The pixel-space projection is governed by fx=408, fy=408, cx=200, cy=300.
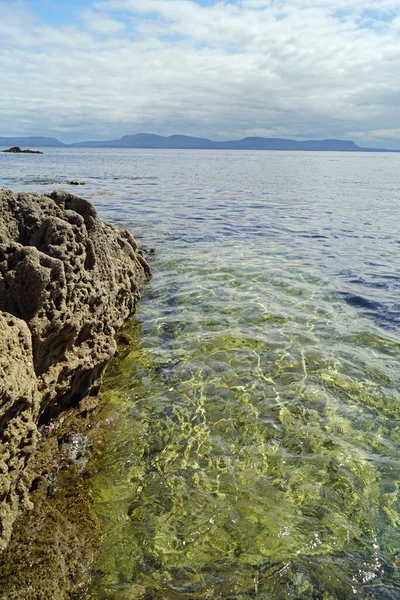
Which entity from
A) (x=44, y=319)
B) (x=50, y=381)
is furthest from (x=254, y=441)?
(x=44, y=319)

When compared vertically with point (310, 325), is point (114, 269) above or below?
above

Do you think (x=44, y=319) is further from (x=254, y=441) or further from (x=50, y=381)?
(x=254, y=441)

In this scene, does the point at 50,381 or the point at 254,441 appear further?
the point at 254,441

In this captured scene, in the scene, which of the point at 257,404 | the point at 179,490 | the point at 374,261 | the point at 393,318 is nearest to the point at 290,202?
the point at 374,261

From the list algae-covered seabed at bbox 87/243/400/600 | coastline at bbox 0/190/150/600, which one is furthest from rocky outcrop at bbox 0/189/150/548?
algae-covered seabed at bbox 87/243/400/600

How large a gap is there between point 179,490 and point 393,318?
721 centimetres

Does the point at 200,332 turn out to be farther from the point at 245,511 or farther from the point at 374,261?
the point at 374,261

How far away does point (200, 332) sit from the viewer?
28.8 ft

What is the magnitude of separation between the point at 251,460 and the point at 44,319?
3.22m

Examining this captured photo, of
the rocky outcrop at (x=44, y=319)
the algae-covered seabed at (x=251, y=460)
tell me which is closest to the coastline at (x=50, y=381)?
the rocky outcrop at (x=44, y=319)

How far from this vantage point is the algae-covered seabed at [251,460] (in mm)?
3879

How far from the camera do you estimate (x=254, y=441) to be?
5.64 meters

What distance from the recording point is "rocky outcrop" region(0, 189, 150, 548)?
13.5 ft

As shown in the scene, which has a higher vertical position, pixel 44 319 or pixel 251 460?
pixel 44 319
